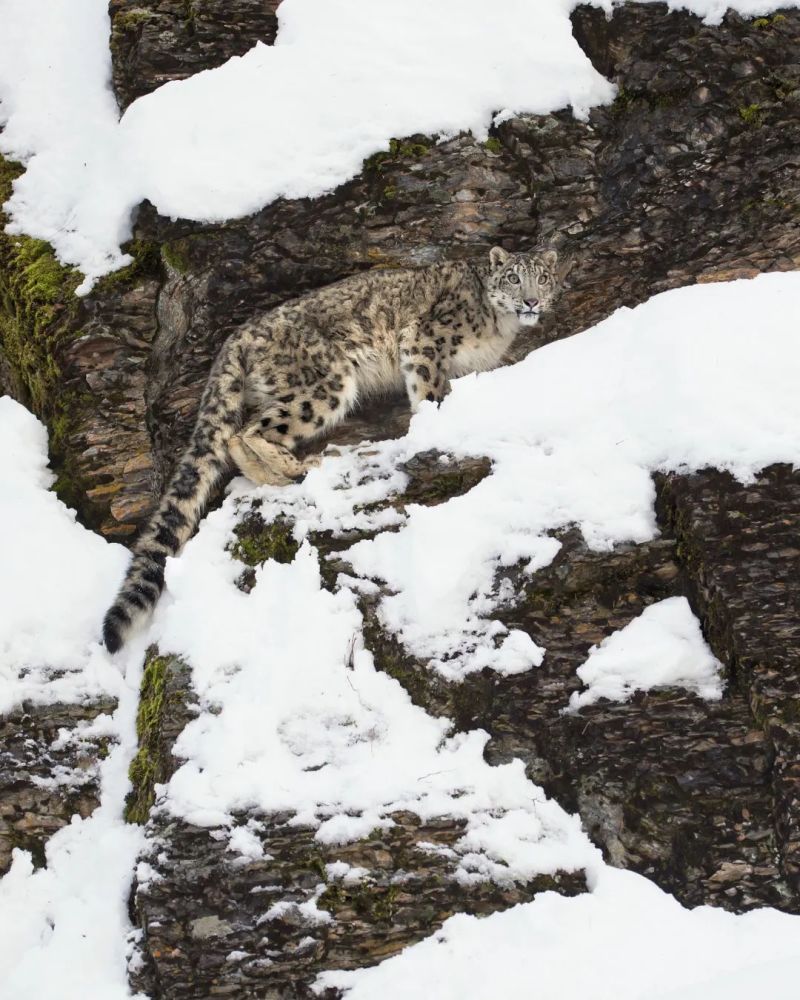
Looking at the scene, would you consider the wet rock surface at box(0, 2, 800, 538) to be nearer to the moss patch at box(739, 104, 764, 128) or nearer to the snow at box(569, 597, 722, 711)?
the moss patch at box(739, 104, 764, 128)

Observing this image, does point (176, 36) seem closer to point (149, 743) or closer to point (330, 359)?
point (330, 359)

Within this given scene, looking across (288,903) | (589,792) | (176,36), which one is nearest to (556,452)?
(589,792)

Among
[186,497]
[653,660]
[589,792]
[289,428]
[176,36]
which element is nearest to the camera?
[589,792]

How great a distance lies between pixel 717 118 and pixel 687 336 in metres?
2.84

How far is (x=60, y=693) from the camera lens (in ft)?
25.5

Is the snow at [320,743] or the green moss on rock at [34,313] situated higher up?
the green moss on rock at [34,313]

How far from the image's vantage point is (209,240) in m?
9.78

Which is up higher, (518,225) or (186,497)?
(518,225)

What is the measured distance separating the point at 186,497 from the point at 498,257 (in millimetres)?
3409

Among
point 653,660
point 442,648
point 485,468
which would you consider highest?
point 485,468

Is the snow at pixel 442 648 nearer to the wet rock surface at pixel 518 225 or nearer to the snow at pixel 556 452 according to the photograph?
the snow at pixel 556 452

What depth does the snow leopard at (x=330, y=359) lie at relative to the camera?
8531 mm

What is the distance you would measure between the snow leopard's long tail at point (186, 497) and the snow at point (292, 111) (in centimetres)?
182

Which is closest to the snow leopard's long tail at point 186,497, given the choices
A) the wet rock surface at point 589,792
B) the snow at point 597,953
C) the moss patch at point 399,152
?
the wet rock surface at point 589,792
